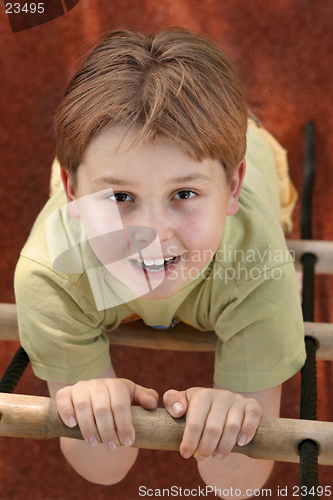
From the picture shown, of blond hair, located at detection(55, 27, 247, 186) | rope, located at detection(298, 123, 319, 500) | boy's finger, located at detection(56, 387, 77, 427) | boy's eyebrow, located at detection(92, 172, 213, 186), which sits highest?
blond hair, located at detection(55, 27, 247, 186)

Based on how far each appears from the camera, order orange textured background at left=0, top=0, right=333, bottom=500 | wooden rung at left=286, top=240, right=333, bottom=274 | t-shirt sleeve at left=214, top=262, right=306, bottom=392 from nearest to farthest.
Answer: t-shirt sleeve at left=214, top=262, right=306, bottom=392, wooden rung at left=286, top=240, right=333, bottom=274, orange textured background at left=0, top=0, right=333, bottom=500

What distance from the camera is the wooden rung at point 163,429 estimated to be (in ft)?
0.98

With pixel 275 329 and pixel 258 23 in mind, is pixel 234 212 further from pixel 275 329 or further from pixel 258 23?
pixel 258 23

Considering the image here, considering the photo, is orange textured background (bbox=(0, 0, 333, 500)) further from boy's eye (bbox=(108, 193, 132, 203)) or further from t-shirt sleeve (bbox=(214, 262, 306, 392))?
boy's eye (bbox=(108, 193, 132, 203))

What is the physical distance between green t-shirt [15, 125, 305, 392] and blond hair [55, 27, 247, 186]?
76mm

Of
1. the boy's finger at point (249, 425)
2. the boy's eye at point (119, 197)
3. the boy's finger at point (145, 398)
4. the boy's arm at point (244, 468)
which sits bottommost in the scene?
the boy's arm at point (244, 468)

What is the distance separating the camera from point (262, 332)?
15.9 inches

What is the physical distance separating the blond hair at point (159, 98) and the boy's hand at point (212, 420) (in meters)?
0.14

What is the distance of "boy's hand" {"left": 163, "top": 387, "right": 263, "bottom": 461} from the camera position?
31cm

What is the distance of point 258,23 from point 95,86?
0.60m

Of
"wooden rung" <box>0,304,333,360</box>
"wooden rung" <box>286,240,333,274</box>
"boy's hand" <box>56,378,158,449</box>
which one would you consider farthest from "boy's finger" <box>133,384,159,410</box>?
"wooden rung" <box>286,240,333,274</box>

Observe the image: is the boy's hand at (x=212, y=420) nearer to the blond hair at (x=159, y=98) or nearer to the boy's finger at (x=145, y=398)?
the boy's finger at (x=145, y=398)

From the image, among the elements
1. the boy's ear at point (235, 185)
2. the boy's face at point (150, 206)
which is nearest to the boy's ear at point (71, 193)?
the boy's face at point (150, 206)

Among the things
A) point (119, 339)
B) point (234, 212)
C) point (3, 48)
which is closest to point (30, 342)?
point (119, 339)
